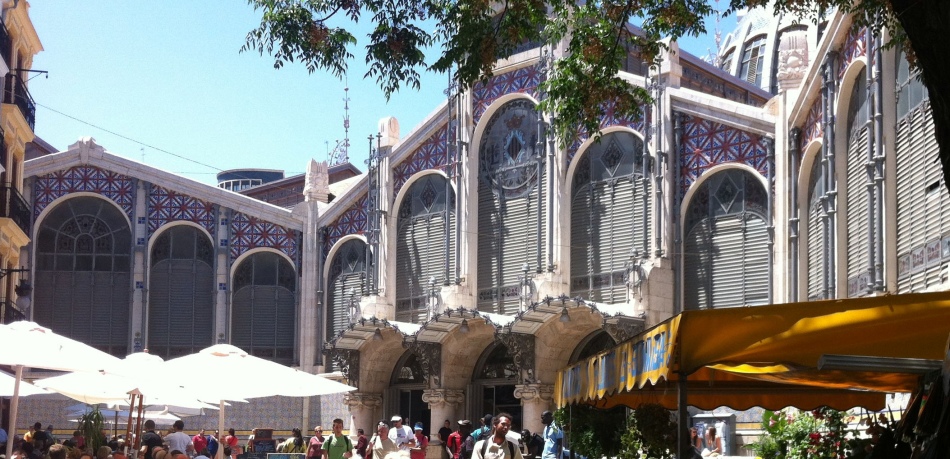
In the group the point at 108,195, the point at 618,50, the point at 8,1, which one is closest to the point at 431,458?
the point at 618,50

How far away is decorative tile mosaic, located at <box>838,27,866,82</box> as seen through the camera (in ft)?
67.6

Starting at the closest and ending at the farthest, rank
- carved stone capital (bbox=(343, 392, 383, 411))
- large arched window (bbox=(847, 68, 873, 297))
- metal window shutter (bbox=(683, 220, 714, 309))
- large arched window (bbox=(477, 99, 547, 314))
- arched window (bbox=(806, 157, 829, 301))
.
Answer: large arched window (bbox=(847, 68, 873, 297))
arched window (bbox=(806, 157, 829, 301))
metal window shutter (bbox=(683, 220, 714, 309))
large arched window (bbox=(477, 99, 547, 314))
carved stone capital (bbox=(343, 392, 383, 411))

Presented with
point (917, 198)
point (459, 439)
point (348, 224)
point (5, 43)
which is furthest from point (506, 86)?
point (917, 198)

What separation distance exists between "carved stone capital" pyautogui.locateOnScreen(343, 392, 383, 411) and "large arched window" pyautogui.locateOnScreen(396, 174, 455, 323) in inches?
83.6

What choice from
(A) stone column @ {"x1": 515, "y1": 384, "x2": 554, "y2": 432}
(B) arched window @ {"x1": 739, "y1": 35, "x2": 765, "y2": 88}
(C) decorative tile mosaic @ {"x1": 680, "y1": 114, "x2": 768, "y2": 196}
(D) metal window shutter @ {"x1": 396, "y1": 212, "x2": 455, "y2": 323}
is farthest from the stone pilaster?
(B) arched window @ {"x1": 739, "y1": 35, "x2": 765, "y2": 88}

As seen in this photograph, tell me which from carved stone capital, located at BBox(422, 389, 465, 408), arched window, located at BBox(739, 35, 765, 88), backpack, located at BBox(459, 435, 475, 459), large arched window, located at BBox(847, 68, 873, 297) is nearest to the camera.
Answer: large arched window, located at BBox(847, 68, 873, 297)

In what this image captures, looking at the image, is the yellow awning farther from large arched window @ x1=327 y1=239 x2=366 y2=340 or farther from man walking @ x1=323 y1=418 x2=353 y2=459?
large arched window @ x1=327 y1=239 x2=366 y2=340

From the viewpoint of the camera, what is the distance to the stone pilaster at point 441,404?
3192cm

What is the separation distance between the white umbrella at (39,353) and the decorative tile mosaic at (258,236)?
2107cm

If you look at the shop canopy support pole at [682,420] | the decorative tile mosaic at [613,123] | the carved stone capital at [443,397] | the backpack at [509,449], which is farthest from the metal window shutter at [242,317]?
the shop canopy support pole at [682,420]

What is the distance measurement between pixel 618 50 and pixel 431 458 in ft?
38.2

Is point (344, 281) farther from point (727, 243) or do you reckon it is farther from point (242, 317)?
point (727, 243)

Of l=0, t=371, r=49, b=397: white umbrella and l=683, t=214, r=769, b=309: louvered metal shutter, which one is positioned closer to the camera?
l=0, t=371, r=49, b=397: white umbrella

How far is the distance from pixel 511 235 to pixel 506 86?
3.66 metres
